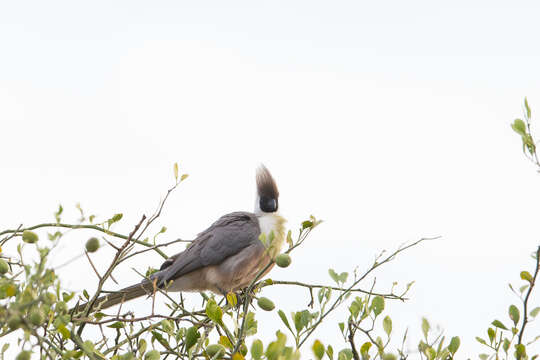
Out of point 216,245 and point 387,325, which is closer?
point 387,325

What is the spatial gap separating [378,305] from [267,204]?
3.48 m

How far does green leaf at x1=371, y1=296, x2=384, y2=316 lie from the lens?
315 cm

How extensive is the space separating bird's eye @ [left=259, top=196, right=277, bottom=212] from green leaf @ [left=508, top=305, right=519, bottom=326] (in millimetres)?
3619

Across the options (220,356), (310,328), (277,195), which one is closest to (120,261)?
(220,356)

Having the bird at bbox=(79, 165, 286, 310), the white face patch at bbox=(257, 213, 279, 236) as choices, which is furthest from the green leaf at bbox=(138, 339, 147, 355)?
the white face patch at bbox=(257, 213, 279, 236)

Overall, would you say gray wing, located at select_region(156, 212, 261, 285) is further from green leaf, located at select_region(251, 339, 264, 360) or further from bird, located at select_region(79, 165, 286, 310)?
green leaf, located at select_region(251, 339, 264, 360)

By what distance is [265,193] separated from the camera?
263 inches

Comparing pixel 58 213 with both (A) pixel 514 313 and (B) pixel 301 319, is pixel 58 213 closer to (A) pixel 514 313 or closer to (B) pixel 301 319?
(B) pixel 301 319

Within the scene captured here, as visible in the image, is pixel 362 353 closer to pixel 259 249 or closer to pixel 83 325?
pixel 83 325

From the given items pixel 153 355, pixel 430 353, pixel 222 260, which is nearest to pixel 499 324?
pixel 430 353

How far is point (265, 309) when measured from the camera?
3.27 m

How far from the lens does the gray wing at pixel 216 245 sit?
5.77 meters

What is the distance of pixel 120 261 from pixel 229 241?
302cm

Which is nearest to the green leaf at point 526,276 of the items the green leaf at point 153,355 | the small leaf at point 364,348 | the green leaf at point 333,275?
the small leaf at point 364,348
